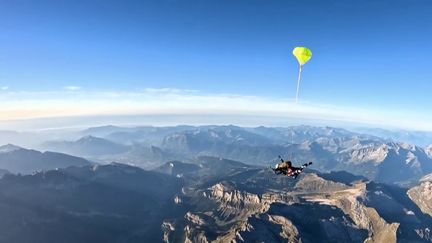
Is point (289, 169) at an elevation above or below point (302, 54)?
below

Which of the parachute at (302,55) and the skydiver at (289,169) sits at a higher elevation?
the parachute at (302,55)

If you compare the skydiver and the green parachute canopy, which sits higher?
the green parachute canopy

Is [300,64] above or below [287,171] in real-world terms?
above

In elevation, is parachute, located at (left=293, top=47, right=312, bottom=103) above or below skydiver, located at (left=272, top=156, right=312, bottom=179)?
above

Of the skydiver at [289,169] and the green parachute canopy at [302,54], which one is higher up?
the green parachute canopy at [302,54]
